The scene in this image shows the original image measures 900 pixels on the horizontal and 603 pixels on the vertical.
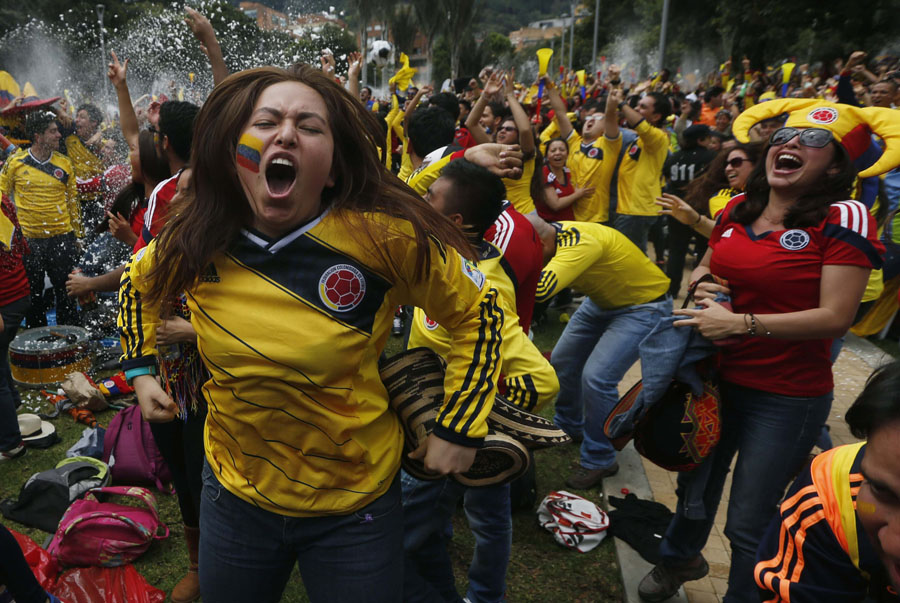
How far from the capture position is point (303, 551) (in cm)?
183

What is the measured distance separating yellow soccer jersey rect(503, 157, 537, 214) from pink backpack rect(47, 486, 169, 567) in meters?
3.87

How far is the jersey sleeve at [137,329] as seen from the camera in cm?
204

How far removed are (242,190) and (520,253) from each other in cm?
121

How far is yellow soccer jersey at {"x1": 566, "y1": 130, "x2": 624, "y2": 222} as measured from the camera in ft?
22.4

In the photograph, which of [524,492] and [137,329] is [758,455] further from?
[137,329]

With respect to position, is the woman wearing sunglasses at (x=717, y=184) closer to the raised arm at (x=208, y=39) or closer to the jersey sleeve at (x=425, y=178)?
the jersey sleeve at (x=425, y=178)

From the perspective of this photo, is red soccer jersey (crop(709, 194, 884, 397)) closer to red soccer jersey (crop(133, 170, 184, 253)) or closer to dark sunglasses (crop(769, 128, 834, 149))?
dark sunglasses (crop(769, 128, 834, 149))

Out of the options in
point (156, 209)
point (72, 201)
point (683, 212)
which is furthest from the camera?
point (72, 201)

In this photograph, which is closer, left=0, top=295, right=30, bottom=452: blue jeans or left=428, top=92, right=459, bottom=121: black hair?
left=0, top=295, right=30, bottom=452: blue jeans

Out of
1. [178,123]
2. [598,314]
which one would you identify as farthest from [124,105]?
[598,314]

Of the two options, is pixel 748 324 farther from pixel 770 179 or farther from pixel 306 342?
pixel 306 342

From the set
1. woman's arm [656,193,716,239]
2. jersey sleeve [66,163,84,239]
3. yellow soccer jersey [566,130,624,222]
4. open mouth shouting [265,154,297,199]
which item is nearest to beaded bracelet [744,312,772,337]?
woman's arm [656,193,716,239]

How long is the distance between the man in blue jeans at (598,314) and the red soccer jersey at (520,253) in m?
0.46

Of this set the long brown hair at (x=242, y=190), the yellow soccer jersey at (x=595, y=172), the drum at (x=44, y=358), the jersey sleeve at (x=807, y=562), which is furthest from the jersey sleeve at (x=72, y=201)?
the jersey sleeve at (x=807, y=562)
